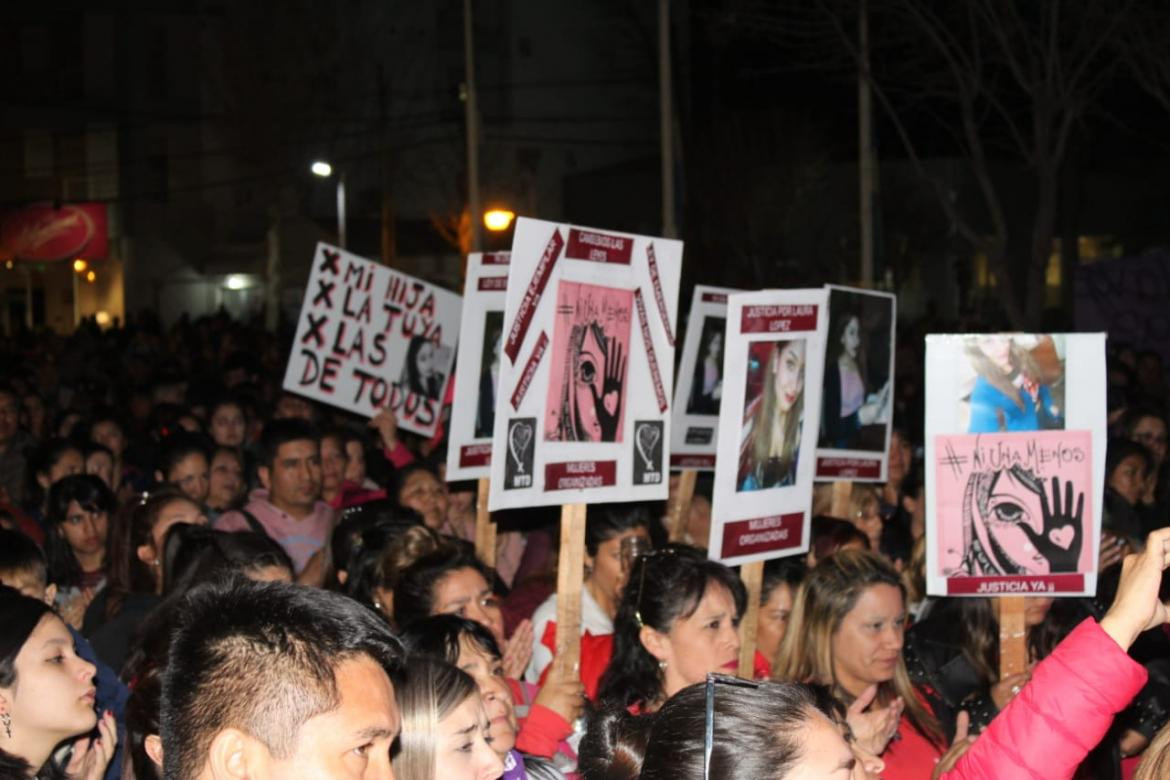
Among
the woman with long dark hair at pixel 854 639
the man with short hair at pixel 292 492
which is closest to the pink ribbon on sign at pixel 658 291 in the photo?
the woman with long dark hair at pixel 854 639

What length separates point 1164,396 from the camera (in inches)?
653

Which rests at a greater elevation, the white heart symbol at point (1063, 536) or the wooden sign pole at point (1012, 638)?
the white heart symbol at point (1063, 536)

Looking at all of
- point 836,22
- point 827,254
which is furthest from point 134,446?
point 827,254

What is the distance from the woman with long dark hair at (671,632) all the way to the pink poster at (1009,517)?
1.02 metres

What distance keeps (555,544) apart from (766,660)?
170 centimetres

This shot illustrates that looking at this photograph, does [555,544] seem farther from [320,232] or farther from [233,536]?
[320,232]

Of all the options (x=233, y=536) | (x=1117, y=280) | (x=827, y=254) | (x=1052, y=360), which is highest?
(x=827, y=254)

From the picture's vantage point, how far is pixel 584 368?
6387 mm

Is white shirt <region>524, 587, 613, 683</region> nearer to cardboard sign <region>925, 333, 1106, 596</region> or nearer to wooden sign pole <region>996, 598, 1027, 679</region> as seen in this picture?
cardboard sign <region>925, 333, 1106, 596</region>

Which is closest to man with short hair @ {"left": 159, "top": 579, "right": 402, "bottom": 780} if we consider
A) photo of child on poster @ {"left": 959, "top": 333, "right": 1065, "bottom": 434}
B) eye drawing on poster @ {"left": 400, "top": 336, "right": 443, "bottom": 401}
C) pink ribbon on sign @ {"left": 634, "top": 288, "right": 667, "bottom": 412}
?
photo of child on poster @ {"left": 959, "top": 333, "right": 1065, "bottom": 434}

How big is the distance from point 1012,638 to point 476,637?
7.55ft

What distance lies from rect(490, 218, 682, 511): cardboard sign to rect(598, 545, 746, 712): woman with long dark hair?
3.06ft

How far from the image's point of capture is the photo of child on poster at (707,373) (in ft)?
32.4

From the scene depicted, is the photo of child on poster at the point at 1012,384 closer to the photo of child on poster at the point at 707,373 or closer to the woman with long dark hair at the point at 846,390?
the woman with long dark hair at the point at 846,390
